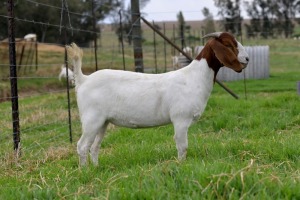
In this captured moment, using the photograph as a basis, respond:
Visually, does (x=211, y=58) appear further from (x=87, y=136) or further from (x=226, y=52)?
(x=87, y=136)

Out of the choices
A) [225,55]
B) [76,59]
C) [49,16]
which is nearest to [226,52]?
[225,55]

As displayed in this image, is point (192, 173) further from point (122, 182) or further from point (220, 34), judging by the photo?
point (220, 34)

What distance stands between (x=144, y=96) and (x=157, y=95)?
0.16 metres

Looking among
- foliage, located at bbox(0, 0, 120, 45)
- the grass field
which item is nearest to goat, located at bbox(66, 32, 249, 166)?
the grass field

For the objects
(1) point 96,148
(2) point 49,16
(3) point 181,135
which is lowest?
(1) point 96,148

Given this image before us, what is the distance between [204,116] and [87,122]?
14.3 feet

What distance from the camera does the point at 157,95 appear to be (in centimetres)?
611

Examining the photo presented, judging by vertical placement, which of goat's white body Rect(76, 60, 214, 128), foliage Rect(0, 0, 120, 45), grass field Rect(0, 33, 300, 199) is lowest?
grass field Rect(0, 33, 300, 199)

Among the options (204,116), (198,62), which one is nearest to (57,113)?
(204,116)

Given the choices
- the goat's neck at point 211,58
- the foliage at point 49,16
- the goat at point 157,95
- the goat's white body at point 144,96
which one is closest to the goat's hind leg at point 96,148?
the goat at point 157,95

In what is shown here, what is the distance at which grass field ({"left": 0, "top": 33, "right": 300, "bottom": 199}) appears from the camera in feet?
13.2

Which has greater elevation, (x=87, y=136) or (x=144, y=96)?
(x=144, y=96)

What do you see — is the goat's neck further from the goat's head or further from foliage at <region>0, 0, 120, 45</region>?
foliage at <region>0, 0, 120, 45</region>

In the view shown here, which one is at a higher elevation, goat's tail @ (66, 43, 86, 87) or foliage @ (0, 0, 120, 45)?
foliage @ (0, 0, 120, 45)
